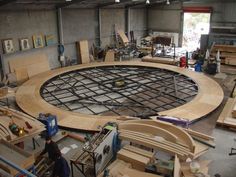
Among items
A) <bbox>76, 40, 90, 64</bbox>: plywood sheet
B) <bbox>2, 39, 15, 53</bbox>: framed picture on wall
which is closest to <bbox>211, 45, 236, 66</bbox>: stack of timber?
<bbox>76, 40, 90, 64</bbox>: plywood sheet

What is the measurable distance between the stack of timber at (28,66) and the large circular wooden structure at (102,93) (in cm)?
52

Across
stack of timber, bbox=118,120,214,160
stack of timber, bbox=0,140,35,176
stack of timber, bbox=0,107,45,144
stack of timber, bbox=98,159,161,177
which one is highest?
stack of timber, bbox=0,140,35,176

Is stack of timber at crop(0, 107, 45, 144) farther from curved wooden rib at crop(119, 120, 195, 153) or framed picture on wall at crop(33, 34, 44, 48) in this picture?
framed picture on wall at crop(33, 34, 44, 48)

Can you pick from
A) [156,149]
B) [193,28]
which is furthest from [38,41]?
[193,28]

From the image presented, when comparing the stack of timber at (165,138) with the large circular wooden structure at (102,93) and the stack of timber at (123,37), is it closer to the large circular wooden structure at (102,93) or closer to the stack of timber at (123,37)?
the large circular wooden structure at (102,93)

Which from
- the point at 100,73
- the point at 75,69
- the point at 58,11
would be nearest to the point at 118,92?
the point at 100,73

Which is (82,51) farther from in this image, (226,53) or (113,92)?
(226,53)

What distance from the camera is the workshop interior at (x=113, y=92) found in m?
5.00

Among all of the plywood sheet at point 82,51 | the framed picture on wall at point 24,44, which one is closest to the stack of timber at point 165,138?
the framed picture on wall at point 24,44

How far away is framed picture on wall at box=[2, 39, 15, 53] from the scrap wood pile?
24.5 feet

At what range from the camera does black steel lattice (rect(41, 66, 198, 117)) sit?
8.27 m

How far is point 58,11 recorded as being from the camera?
13.2 m

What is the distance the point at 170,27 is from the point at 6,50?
13422 millimetres

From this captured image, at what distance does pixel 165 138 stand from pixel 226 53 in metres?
9.23
